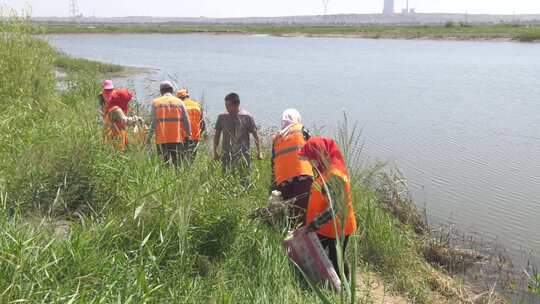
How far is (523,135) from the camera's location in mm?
13883

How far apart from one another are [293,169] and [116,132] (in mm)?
2354

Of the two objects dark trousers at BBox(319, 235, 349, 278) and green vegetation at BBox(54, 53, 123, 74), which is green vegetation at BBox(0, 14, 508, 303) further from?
green vegetation at BBox(54, 53, 123, 74)

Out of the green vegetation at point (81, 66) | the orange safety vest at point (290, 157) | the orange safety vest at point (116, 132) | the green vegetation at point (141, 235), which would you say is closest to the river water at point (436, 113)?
the green vegetation at point (81, 66)

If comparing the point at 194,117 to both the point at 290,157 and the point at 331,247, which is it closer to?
the point at 290,157

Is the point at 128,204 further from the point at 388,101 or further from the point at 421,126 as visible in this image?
the point at 388,101

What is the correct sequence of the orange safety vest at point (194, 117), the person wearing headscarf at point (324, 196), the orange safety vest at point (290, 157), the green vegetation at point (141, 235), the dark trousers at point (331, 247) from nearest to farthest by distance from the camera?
the green vegetation at point (141, 235) → the person wearing headscarf at point (324, 196) → the dark trousers at point (331, 247) → the orange safety vest at point (290, 157) → the orange safety vest at point (194, 117)

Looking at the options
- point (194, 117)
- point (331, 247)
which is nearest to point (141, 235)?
point (331, 247)

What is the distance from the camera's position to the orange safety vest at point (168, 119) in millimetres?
6582

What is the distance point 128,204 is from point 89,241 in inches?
29.3

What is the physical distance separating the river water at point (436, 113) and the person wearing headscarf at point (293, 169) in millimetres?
3526

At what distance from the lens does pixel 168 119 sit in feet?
21.7

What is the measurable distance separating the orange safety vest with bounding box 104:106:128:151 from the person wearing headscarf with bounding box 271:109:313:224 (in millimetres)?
1842

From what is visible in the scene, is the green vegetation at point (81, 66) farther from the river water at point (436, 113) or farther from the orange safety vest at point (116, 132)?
Answer: the orange safety vest at point (116, 132)

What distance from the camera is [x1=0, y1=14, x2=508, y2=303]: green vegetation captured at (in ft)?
11.9
